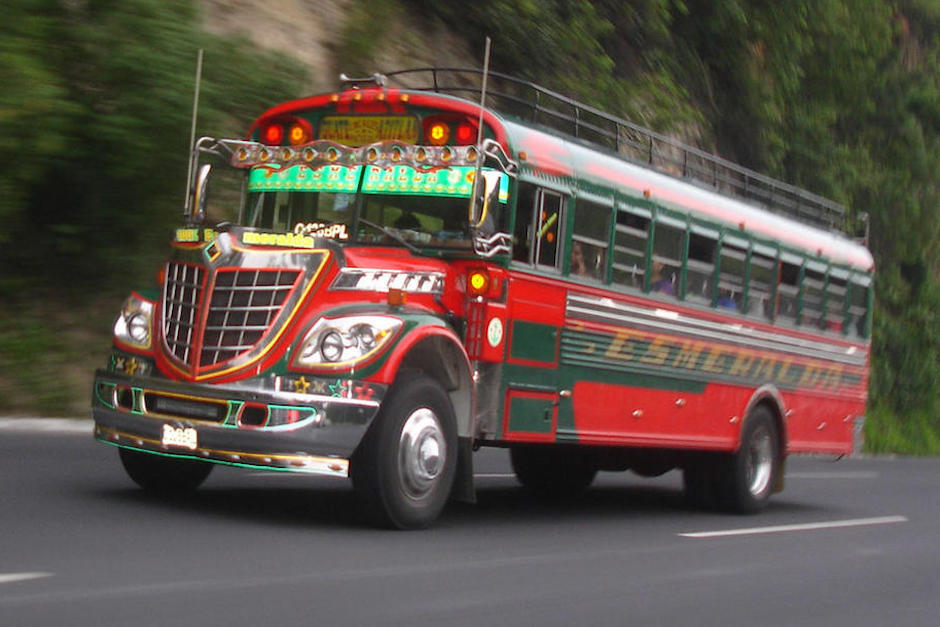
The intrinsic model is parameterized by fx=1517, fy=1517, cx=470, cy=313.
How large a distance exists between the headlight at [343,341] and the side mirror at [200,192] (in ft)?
6.73

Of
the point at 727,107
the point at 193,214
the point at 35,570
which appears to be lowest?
the point at 35,570

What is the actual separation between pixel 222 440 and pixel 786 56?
2749 cm

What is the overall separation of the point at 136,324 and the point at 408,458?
1.88 metres

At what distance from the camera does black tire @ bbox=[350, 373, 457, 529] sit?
8.70 metres

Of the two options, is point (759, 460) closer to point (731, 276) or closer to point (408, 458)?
point (731, 276)

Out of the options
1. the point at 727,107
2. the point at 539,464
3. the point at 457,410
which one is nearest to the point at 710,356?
the point at 539,464

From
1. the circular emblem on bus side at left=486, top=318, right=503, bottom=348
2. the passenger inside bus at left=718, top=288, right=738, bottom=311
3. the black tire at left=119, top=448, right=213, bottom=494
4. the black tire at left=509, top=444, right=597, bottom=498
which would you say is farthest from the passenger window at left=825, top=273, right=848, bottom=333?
the black tire at left=119, top=448, right=213, bottom=494

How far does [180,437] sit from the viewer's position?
8.73 meters

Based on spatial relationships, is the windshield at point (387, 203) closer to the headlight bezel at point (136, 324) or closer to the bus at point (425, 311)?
the bus at point (425, 311)

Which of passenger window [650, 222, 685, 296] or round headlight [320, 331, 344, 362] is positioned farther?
passenger window [650, 222, 685, 296]

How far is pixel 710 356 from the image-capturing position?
41.9ft

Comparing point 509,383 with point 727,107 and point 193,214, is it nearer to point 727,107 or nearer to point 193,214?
point 193,214

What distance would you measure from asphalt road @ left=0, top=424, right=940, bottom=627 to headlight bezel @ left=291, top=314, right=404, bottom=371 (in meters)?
0.98

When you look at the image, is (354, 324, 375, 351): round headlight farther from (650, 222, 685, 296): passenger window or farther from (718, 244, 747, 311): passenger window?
(718, 244, 747, 311): passenger window
